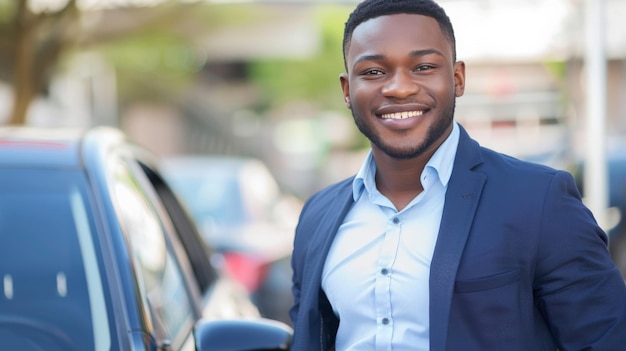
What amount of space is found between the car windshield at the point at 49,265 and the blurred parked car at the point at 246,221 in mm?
2969

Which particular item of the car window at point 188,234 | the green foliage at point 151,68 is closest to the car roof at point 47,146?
the car window at point 188,234

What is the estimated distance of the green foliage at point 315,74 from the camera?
35.2m

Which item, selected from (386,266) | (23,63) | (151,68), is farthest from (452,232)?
(151,68)

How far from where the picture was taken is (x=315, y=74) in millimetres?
35594

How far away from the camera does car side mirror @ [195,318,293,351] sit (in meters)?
2.93

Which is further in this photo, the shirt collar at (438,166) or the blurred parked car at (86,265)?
the blurred parked car at (86,265)

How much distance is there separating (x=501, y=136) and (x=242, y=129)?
400 inches

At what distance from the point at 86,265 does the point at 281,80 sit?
113 ft

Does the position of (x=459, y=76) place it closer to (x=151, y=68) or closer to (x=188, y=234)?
(x=188, y=234)

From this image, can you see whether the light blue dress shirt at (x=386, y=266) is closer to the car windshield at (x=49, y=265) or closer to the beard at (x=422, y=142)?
the beard at (x=422, y=142)

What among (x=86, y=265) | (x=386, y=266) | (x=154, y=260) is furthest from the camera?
(x=154, y=260)

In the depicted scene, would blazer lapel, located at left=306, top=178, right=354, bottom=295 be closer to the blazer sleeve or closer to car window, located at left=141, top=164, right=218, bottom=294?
the blazer sleeve

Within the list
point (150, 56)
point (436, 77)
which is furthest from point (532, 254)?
point (150, 56)

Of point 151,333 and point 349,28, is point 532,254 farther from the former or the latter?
point 151,333
